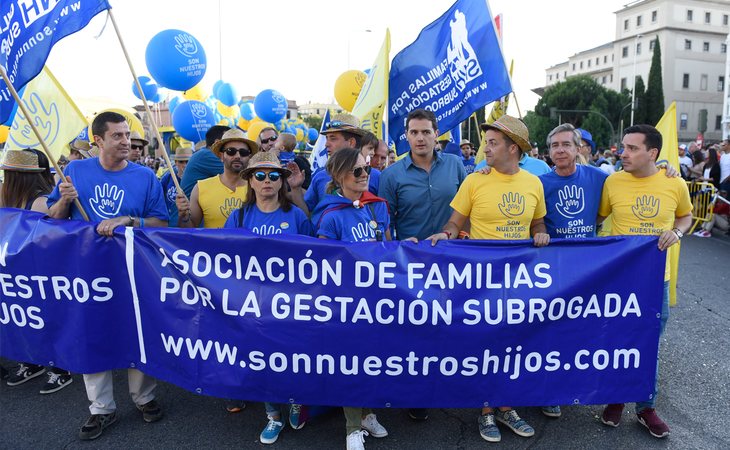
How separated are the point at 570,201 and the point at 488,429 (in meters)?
1.67

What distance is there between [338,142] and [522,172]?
4.84ft

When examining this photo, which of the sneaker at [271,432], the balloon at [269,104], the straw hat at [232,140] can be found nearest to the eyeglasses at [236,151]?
the straw hat at [232,140]

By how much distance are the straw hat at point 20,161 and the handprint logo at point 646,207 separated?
4450 millimetres

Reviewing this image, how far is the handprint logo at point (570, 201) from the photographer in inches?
147

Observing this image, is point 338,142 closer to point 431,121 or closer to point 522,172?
point 431,121

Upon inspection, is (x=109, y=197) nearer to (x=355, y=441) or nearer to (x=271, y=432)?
(x=271, y=432)

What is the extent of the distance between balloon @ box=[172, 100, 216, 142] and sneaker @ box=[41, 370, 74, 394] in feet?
29.0

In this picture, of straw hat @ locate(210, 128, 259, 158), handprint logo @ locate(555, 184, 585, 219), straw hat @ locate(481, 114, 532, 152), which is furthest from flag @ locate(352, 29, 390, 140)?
handprint logo @ locate(555, 184, 585, 219)

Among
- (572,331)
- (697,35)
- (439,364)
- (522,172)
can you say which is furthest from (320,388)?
(697,35)

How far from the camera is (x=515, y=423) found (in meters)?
3.36

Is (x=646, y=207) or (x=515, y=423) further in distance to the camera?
(x=646, y=207)

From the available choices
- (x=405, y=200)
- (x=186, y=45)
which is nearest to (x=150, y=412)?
(x=405, y=200)

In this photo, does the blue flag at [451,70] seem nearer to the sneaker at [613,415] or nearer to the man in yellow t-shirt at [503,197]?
the man in yellow t-shirt at [503,197]

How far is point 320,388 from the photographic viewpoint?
3.16m
